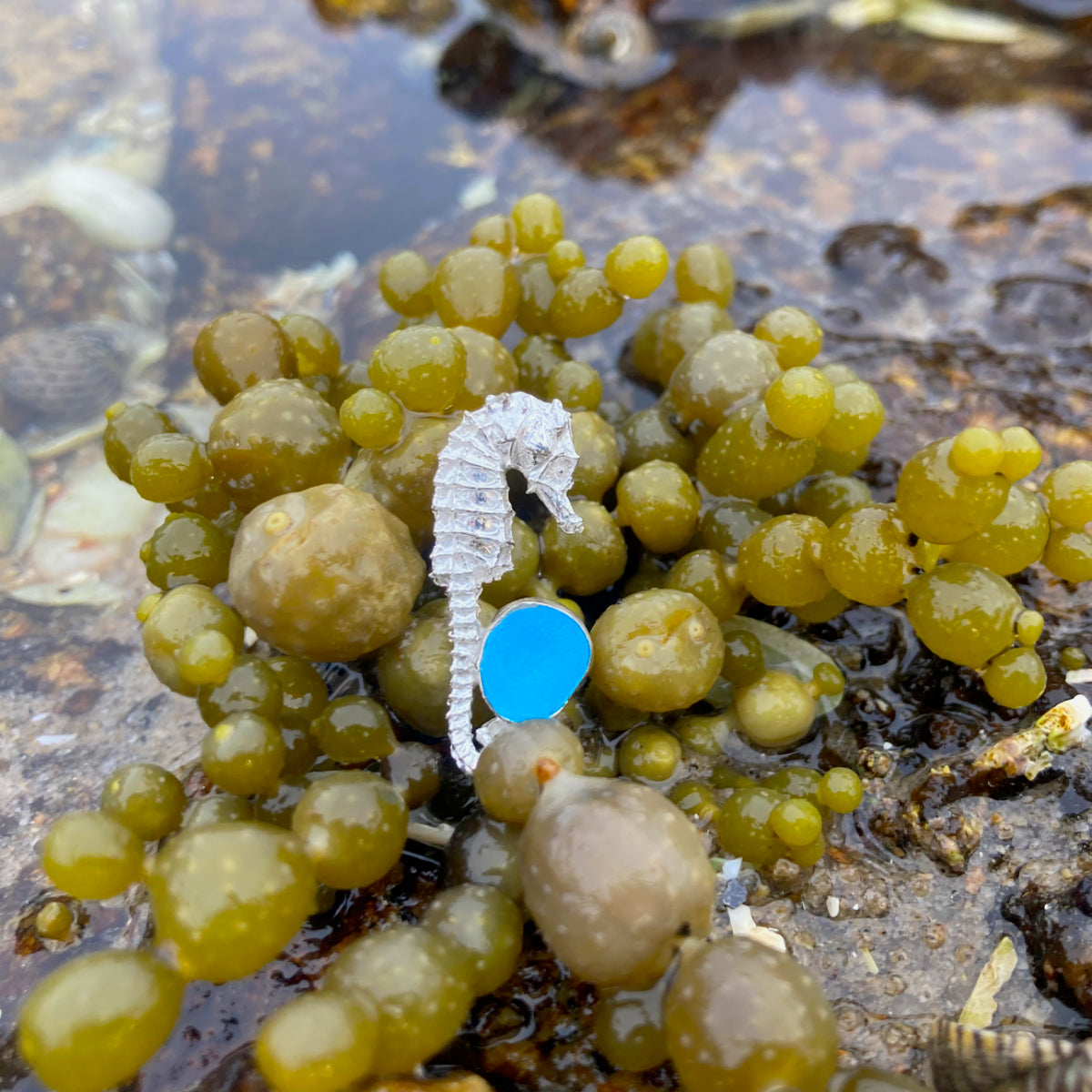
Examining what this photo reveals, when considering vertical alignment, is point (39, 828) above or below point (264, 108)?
below

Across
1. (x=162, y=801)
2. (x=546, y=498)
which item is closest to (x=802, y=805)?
(x=546, y=498)

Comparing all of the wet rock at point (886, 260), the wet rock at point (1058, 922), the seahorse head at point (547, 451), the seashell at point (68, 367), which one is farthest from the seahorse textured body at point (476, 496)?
the seashell at point (68, 367)

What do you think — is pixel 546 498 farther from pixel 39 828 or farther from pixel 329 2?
pixel 329 2

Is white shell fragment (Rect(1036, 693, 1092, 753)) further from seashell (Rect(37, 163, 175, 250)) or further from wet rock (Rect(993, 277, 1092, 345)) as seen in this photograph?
seashell (Rect(37, 163, 175, 250))

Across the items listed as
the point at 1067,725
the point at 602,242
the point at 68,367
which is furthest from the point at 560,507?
the point at 68,367

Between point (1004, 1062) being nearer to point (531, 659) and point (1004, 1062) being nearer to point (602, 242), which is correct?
point (531, 659)

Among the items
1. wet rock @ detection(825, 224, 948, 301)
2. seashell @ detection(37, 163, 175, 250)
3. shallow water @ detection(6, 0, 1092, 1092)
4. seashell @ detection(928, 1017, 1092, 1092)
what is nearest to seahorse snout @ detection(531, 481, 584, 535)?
shallow water @ detection(6, 0, 1092, 1092)
